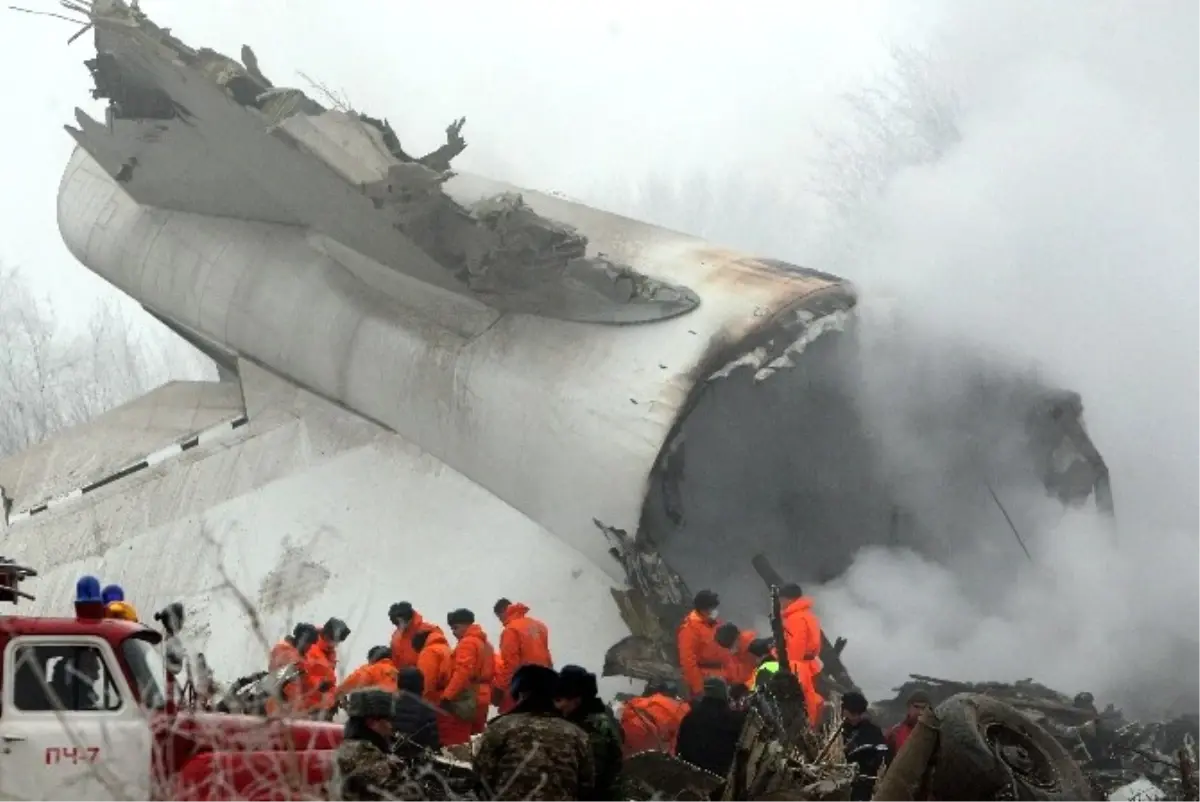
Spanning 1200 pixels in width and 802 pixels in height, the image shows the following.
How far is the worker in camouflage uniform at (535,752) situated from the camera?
17.7ft

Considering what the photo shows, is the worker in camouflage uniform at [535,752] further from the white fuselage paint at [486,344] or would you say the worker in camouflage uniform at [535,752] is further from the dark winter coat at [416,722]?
the white fuselage paint at [486,344]

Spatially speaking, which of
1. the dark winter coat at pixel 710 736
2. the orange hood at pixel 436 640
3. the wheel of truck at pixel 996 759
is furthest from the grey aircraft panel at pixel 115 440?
the wheel of truck at pixel 996 759

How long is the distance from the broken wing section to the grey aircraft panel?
7.80 ft

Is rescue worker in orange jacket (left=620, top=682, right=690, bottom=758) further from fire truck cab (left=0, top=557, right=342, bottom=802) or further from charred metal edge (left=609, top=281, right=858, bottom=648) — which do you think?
fire truck cab (left=0, top=557, right=342, bottom=802)

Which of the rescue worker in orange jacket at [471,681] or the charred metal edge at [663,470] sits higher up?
the charred metal edge at [663,470]

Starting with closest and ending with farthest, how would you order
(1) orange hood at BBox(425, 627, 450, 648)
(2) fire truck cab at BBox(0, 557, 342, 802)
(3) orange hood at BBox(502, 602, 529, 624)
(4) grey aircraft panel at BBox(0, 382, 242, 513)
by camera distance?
1. (2) fire truck cab at BBox(0, 557, 342, 802)
2. (1) orange hood at BBox(425, 627, 450, 648)
3. (3) orange hood at BBox(502, 602, 529, 624)
4. (4) grey aircraft panel at BBox(0, 382, 242, 513)

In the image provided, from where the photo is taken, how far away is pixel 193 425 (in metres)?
17.4

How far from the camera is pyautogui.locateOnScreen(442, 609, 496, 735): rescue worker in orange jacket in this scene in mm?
10875

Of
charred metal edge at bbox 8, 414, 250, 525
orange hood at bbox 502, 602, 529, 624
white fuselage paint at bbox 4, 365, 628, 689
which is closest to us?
orange hood at bbox 502, 602, 529, 624

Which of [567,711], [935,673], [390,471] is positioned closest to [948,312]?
[935,673]

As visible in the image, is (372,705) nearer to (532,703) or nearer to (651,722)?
(532,703)

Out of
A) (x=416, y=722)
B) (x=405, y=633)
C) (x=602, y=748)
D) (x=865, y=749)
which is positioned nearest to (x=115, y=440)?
(x=405, y=633)

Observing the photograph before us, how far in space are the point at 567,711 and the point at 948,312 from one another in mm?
9083

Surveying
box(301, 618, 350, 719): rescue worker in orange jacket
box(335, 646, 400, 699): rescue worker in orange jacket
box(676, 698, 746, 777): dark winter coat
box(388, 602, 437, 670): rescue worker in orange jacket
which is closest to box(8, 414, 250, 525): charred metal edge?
box(301, 618, 350, 719): rescue worker in orange jacket
